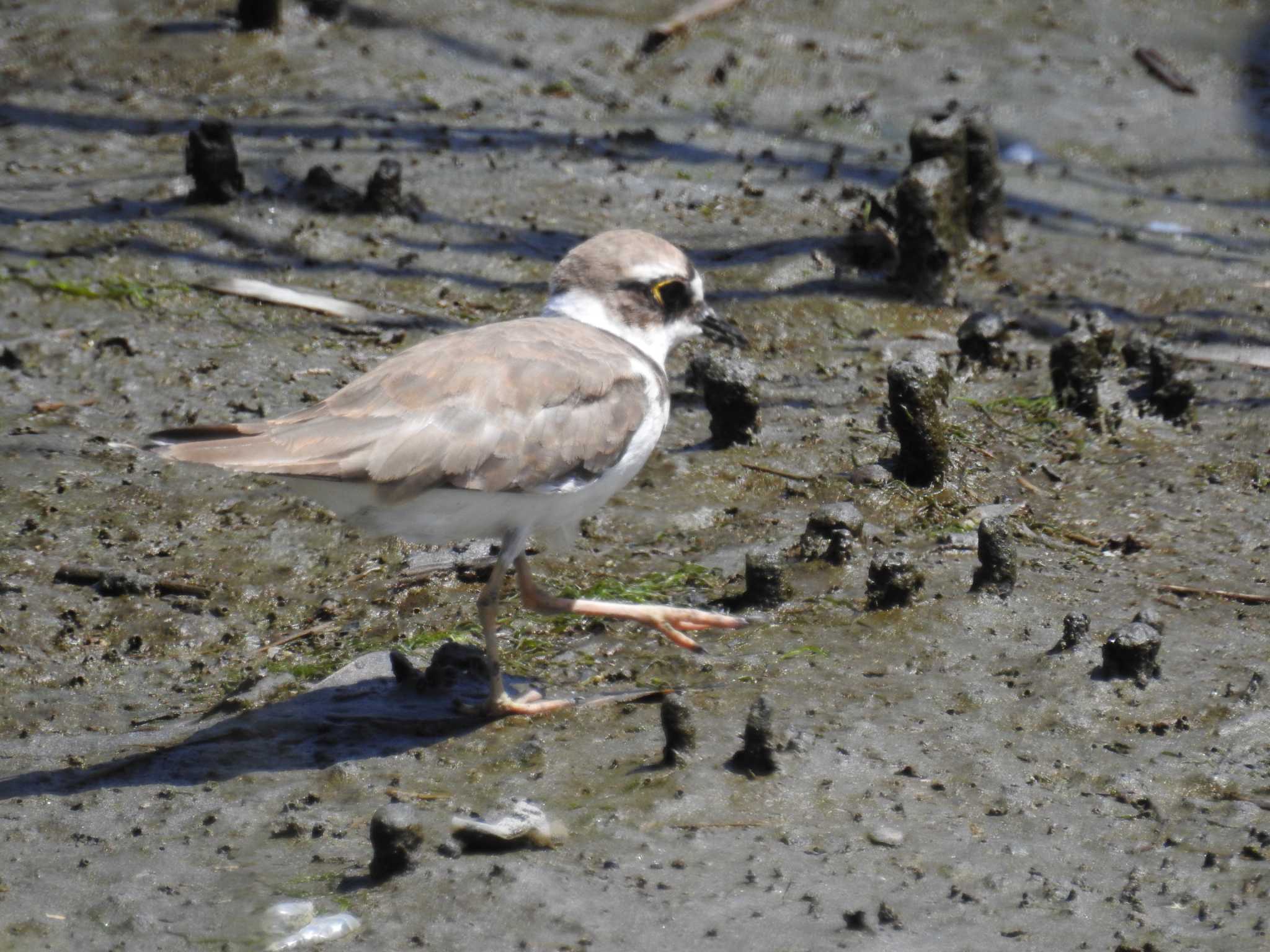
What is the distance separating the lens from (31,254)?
868cm

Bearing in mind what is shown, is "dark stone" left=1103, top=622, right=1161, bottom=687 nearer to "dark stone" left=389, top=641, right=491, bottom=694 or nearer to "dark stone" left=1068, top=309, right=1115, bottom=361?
"dark stone" left=389, top=641, right=491, bottom=694

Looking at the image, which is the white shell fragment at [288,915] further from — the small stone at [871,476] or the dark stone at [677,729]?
the small stone at [871,476]

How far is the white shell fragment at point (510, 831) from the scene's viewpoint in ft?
14.7

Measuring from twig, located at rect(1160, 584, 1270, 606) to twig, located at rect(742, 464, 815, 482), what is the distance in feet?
5.68

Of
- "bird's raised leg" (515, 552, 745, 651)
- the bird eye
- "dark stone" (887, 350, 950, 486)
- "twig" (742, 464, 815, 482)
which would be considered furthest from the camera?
"twig" (742, 464, 815, 482)

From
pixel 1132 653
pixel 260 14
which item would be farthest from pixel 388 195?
pixel 1132 653

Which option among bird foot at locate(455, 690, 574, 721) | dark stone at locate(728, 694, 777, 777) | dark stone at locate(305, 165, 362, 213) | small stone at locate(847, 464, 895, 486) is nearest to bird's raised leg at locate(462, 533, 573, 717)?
bird foot at locate(455, 690, 574, 721)

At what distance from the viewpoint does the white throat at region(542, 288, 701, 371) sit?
6457mm

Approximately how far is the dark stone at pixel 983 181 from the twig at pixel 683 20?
9.31 ft

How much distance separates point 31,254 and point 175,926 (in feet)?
18.2

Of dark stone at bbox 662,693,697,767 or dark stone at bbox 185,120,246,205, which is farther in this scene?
dark stone at bbox 185,120,246,205

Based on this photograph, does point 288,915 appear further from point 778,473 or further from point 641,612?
point 778,473

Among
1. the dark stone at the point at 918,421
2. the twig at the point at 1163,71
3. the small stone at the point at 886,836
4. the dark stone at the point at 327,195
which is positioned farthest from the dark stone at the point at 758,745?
the twig at the point at 1163,71

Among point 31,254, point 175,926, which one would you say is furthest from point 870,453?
point 31,254
